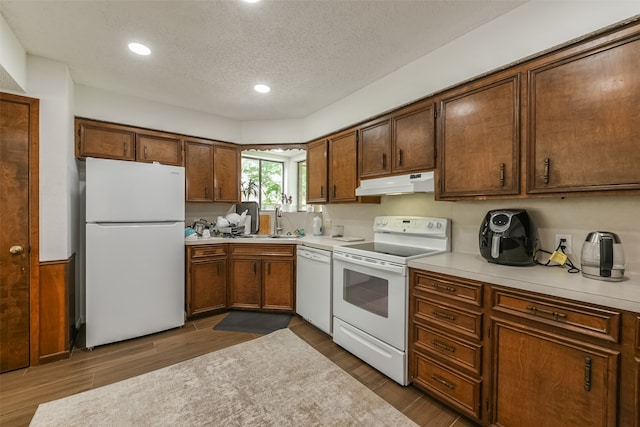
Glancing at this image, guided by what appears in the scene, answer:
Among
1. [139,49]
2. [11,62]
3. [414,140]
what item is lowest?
[414,140]

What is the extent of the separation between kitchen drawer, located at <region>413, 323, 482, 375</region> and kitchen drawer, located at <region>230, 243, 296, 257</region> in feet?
5.62

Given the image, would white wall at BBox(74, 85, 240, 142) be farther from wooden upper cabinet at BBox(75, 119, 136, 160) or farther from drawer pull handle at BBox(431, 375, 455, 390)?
drawer pull handle at BBox(431, 375, 455, 390)

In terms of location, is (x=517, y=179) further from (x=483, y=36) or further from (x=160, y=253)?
(x=160, y=253)

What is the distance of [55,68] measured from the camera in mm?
2295

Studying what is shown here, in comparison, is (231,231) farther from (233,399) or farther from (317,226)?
(233,399)

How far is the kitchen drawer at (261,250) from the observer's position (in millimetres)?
3201

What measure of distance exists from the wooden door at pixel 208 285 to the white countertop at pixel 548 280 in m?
2.32

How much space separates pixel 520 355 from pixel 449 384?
52 centimetres

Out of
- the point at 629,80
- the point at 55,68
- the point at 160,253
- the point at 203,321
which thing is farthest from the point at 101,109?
the point at 629,80

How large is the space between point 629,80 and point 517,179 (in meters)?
0.64

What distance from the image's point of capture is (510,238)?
170 centimetres

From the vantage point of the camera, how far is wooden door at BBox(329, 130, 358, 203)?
9.69 feet

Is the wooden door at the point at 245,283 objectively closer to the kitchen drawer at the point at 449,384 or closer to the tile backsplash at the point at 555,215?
the tile backsplash at the point at 555,215

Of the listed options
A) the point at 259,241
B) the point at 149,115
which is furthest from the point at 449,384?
the point at 149,115
